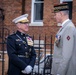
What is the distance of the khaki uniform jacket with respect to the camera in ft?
16.6

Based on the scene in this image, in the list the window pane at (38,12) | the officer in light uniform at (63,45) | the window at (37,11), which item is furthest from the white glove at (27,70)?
the window pane at (38,12)

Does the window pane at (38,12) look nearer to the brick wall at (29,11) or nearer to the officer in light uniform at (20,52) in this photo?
the brick wall at (29,11)

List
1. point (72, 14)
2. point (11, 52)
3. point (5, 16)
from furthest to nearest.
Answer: point (5, 16) → point (72, 14) → point (11, 52)

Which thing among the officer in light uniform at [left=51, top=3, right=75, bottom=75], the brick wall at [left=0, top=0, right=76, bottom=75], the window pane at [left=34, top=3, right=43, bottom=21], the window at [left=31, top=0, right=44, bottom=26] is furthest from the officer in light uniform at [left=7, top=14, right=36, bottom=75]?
the window pane at [left=34, top=3, right=43, bottom=21]

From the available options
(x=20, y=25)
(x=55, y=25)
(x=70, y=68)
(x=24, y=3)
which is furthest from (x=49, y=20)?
(x=70, y=68)

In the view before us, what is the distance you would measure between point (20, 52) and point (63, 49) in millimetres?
1155

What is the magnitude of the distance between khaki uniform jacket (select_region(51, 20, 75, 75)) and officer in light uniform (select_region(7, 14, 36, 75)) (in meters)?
0.84

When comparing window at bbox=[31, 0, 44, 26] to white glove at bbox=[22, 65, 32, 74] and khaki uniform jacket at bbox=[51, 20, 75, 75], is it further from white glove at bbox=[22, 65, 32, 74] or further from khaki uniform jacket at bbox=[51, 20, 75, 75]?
khaki uniform jacket at bbox=[51, 20, 75, 75]

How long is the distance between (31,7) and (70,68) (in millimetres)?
9919

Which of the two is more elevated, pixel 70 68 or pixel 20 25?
pixel 20 25

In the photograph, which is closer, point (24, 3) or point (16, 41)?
point (16, 41)

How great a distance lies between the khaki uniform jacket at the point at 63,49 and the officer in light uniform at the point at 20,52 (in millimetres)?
836

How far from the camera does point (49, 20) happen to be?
14383 millimetres

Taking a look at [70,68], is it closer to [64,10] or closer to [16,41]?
[64,10]
